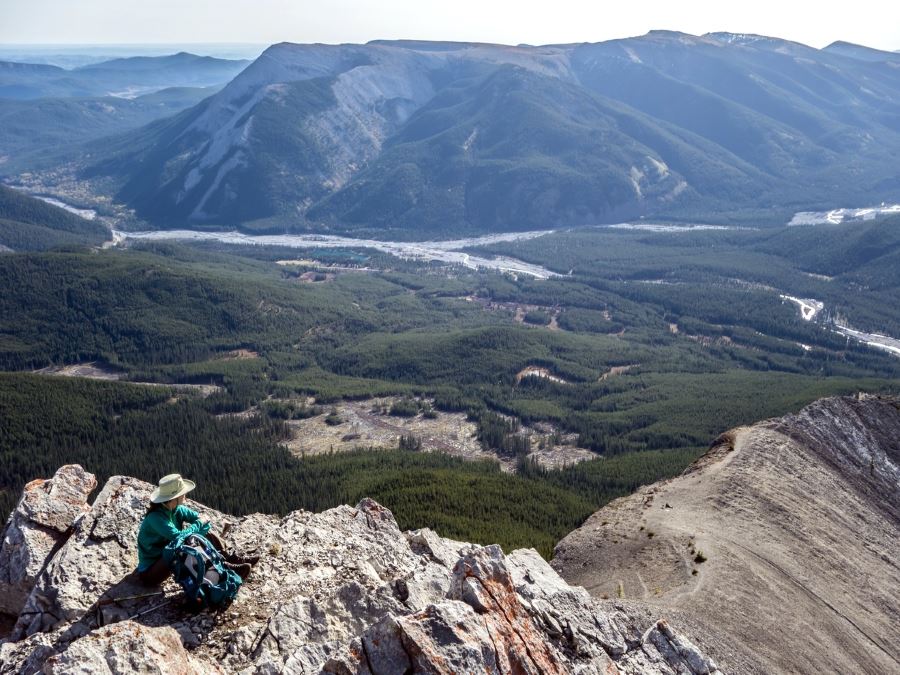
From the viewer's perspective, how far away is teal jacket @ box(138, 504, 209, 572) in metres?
21.0

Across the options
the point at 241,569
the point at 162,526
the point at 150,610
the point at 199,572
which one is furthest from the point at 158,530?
the point at 241,569

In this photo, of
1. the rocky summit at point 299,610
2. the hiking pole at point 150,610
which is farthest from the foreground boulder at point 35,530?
the hiking pole at point 150,610

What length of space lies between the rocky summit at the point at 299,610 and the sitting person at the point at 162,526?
63cm

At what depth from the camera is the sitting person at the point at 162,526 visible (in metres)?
21.1

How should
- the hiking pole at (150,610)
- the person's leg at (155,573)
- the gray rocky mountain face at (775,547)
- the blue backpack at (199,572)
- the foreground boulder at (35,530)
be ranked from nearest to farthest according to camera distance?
1. the blue backpack at (199,572)
2. the hiking pole at (150,610)
3. the person's leg at (155,573)
4. the foreground boulder at (35,530)
5. the gray rocky mountain face at (775,547)

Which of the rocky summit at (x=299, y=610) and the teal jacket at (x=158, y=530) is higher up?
the teal jacket at (x=158, y=530)

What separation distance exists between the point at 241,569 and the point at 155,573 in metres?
2.68

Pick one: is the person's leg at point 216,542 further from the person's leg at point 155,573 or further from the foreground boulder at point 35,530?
the foreground boulder at point 35,530

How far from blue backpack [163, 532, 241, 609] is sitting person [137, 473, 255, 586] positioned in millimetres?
460

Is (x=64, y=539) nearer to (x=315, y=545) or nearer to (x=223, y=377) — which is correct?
(x=315, y=545)

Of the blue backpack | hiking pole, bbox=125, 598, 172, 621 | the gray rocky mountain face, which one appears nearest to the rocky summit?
hiking pole, bbox=125, 598, 172, 621

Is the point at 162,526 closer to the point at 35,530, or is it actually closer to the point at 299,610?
the point at 299,610

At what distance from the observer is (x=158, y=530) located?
21062 mm

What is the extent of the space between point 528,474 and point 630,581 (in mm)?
42477
